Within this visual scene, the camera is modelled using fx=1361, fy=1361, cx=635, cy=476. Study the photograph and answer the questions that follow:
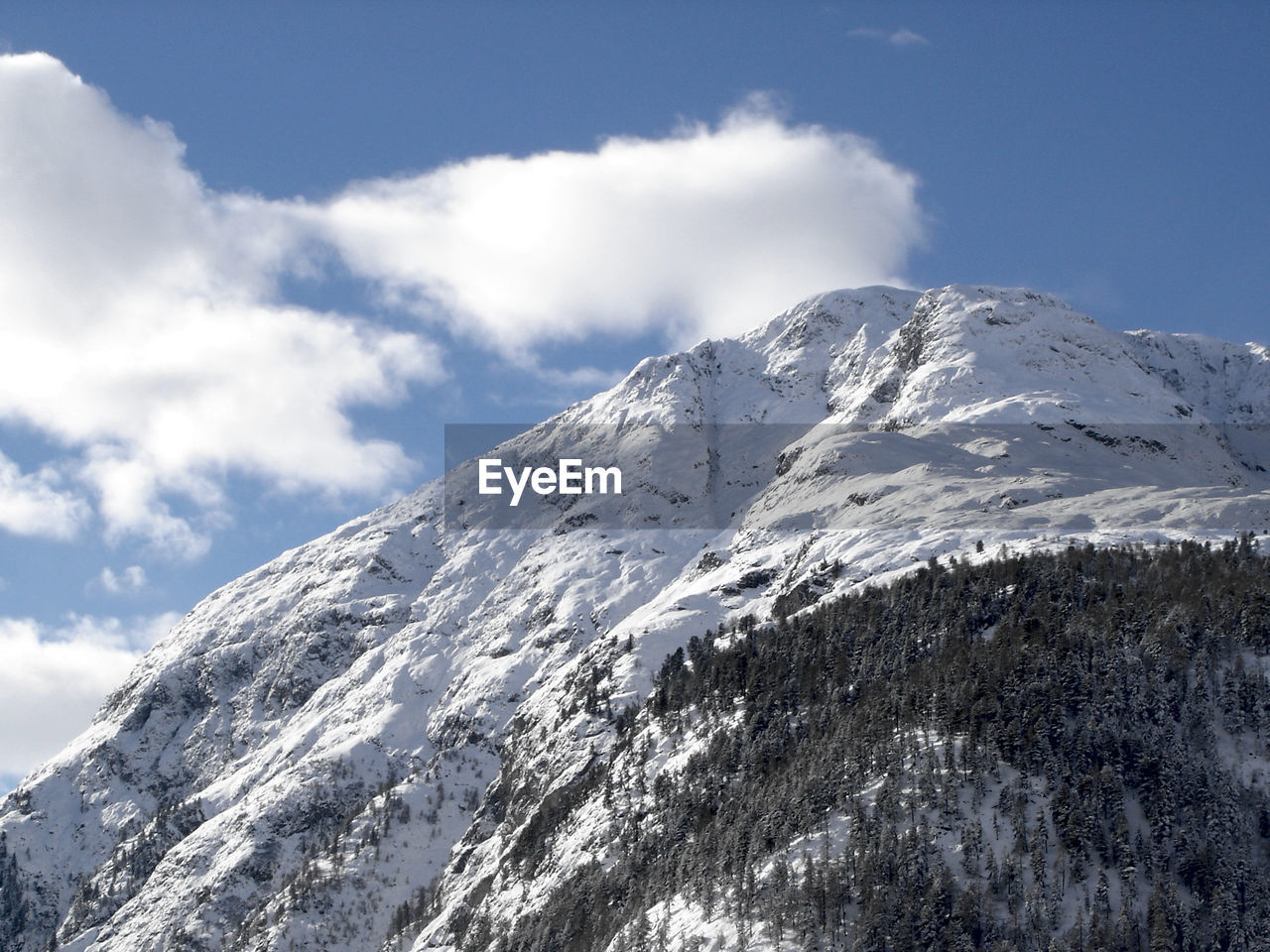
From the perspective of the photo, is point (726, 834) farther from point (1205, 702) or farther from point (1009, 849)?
point (1205, 702)

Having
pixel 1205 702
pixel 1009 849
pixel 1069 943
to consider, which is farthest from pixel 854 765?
pixel 1205 702

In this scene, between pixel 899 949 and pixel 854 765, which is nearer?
pixel 899 949

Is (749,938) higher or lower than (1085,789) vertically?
lower

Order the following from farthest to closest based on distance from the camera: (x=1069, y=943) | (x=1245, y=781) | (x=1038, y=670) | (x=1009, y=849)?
1. (x=1038, y=670)
2. (x=1245, y=781)
3. (x=1009, y=849)
4. (x=1069, y=943)

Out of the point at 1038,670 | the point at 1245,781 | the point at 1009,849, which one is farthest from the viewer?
the point at 1038,670

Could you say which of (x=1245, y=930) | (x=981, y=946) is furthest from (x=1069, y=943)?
(x=1245, y=930)

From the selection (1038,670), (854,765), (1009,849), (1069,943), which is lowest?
(1069,943)

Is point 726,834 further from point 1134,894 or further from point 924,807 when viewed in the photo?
point 1134,894

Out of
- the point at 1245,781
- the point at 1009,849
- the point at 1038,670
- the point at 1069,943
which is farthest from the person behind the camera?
the point at 1038,670

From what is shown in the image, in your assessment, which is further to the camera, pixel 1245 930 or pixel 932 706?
pixel 932 706
